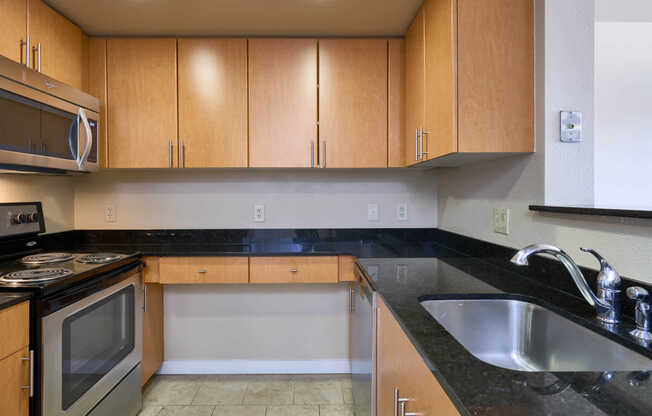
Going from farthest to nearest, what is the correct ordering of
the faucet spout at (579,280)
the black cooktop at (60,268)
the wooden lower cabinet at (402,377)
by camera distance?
1. the black cooktop at (60,268)
2. the faucet spout at (579,280)
3. the wooden lower cabinet at (402,377)

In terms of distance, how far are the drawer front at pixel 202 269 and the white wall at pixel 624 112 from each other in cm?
214

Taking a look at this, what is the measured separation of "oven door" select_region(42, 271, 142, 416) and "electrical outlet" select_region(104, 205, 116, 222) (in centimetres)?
71

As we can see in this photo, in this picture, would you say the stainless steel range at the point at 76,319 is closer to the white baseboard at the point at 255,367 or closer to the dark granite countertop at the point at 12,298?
the dark granite countertop at the point at 12,298

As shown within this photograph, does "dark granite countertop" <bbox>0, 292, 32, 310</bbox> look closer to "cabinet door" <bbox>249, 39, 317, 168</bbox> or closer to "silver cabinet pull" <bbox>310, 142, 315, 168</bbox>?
"cabinet door" <bbox>249, 39, 317, 168</bbox>

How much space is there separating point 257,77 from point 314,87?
0.35 m

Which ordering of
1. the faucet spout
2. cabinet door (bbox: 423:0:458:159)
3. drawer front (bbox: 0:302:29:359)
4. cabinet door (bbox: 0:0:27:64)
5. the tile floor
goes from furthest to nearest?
the tile floor
cabinet door (bbox: 0:0:27:64)
cabinet door (bbox: 423:0:458:159)
drawer front (bbox: 0:302:29:359)
the faucet spout

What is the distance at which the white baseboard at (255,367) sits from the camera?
2.45m

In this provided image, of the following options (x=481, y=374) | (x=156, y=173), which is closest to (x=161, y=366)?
(x=156, y=173)

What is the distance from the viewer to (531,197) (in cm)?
139

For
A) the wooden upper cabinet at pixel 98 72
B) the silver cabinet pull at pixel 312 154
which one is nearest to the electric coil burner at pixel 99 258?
the wooden upper cabinet at pixel 98 72

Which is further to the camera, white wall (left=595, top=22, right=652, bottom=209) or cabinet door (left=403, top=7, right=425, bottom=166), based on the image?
white wall (left=595, top=22, right=652, bottom=209)

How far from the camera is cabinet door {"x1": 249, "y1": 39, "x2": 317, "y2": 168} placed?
2.15 metres

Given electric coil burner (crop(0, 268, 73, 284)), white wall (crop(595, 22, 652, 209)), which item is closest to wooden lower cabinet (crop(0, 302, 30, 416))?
electric coil burner (crop(0, 268, 73, 284))

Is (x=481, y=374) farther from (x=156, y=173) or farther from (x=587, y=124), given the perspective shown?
(x=156, y=173)
